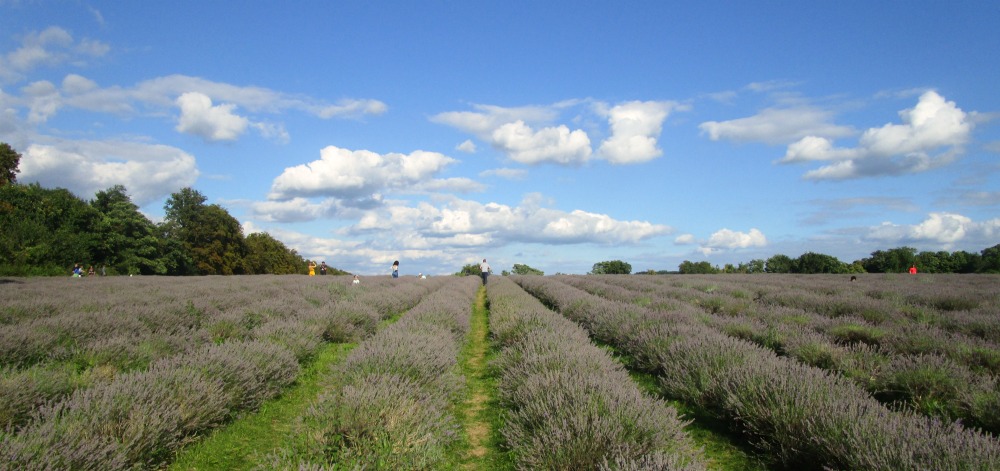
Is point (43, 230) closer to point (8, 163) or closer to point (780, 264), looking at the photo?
point (8, 163)

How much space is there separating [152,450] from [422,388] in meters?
2.06

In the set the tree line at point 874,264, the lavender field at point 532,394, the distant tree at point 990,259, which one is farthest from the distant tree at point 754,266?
the lavender field at point 532,394

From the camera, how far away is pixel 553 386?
4.00 metres

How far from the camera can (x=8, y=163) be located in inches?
1395

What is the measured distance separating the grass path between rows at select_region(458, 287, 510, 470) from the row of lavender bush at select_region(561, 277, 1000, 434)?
3.06 meters

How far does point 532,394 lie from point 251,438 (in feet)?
7.91

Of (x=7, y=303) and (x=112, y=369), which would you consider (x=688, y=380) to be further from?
(x=7, y=303)

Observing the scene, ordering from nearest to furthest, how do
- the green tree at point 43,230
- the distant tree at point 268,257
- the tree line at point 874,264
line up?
the green tree at point 43,230, the tree line at point 874,264, the distant tree at point 268,257

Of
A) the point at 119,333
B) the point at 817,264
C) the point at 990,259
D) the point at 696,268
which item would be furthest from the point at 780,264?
the point at 119,333

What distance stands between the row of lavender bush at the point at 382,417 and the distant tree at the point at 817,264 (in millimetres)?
48098

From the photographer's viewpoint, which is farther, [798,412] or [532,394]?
[532,394]

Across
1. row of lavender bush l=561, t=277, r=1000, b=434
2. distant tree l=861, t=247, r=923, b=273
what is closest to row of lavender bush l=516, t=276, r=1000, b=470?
row of lavender bush l=561, t=277, r=1000, b=434

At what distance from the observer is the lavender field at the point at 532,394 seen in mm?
2969

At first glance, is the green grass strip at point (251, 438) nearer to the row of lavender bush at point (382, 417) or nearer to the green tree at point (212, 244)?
the row of lavender bush at point (382, 417)
